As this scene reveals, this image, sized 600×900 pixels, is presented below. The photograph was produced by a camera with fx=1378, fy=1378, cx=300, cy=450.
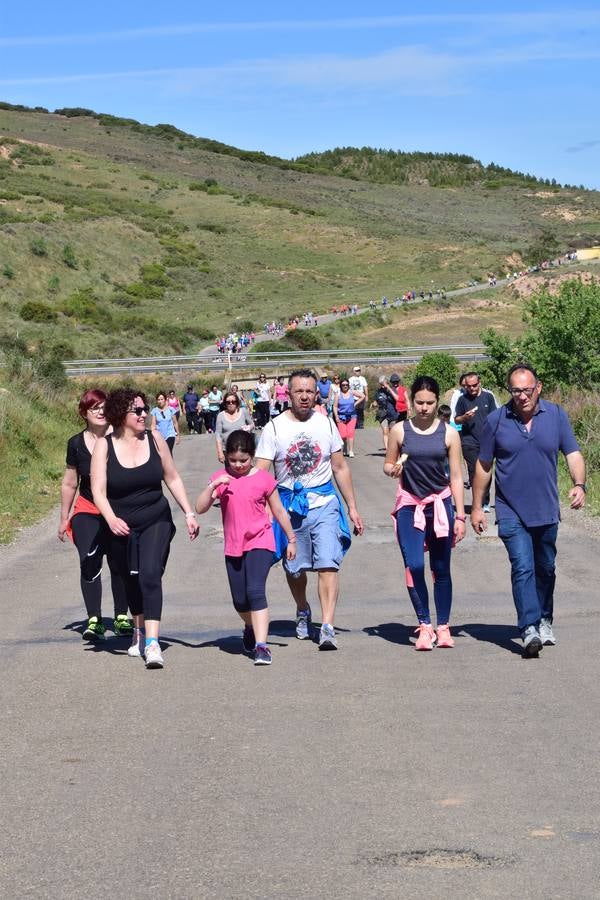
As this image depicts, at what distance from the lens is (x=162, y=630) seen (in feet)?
33.3

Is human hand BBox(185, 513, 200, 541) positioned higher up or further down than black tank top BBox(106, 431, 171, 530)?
further down

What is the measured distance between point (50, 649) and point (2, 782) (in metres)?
3.37

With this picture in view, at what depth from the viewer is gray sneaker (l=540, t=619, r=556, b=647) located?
29.4 feet

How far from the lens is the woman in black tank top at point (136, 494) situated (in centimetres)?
859

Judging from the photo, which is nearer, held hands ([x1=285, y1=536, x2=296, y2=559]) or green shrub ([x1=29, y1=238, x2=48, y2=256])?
held hands ([x1=285, y1=536, x2=296, y2=559])

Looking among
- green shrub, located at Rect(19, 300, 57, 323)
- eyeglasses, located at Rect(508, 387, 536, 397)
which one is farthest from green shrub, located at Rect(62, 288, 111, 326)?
eyeglasses, located at Rect(508, 387, 536, 397)

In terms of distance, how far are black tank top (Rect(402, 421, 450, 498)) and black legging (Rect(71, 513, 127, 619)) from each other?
7.12ft

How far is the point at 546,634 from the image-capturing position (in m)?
8.97

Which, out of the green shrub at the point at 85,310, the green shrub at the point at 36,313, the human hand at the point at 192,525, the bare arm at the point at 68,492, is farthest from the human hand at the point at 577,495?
the green shrub at the point at 85,310

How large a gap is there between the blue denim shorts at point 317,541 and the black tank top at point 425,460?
0.58m

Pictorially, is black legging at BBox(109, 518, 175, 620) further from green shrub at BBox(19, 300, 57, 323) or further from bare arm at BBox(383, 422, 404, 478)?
green shrub at BBox(19, 300, 57, 323)

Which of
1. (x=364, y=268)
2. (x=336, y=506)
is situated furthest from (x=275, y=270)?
(x=336, y=506)

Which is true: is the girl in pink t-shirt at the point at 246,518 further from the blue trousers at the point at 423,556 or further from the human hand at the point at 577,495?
the human hand at the point at 577,495

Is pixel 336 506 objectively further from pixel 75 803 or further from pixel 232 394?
pixel 232 394
